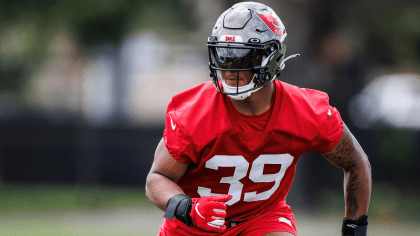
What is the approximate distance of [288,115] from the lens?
299 cm

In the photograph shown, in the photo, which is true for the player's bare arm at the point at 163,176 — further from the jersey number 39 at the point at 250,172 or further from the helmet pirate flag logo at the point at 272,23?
the helmet pirate flag logo at the point at 272,23

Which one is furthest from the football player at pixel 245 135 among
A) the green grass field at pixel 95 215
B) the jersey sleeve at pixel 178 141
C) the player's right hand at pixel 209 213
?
the green grass field at pixel 95 215

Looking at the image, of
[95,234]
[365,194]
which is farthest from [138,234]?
[365,194]

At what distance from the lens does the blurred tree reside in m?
9.59

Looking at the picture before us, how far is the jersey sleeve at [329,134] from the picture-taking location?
3.00m

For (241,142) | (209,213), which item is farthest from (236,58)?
(209,213)

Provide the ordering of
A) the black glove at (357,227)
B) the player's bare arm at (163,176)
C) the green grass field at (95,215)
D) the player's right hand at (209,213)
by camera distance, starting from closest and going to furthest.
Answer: the player's right hand at (209,213) < the player's bare arm at (163,176) < the black glove at (357,227) < the green grass field at (95,215)

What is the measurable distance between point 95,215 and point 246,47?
6260 mm

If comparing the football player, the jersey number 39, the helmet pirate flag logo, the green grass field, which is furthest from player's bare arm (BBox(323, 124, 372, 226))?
the green grass field

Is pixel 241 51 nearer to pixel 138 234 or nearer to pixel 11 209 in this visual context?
pixel 138 234

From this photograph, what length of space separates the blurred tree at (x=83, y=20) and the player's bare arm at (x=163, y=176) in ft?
22.8

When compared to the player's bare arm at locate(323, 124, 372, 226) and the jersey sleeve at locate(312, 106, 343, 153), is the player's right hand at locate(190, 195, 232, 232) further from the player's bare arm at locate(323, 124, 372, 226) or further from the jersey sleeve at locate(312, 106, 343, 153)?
the player's bare arm at locate(323, 124, 372, 226)

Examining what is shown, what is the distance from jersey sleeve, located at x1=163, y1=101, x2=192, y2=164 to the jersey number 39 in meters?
0.17

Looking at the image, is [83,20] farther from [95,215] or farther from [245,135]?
[245,135]
